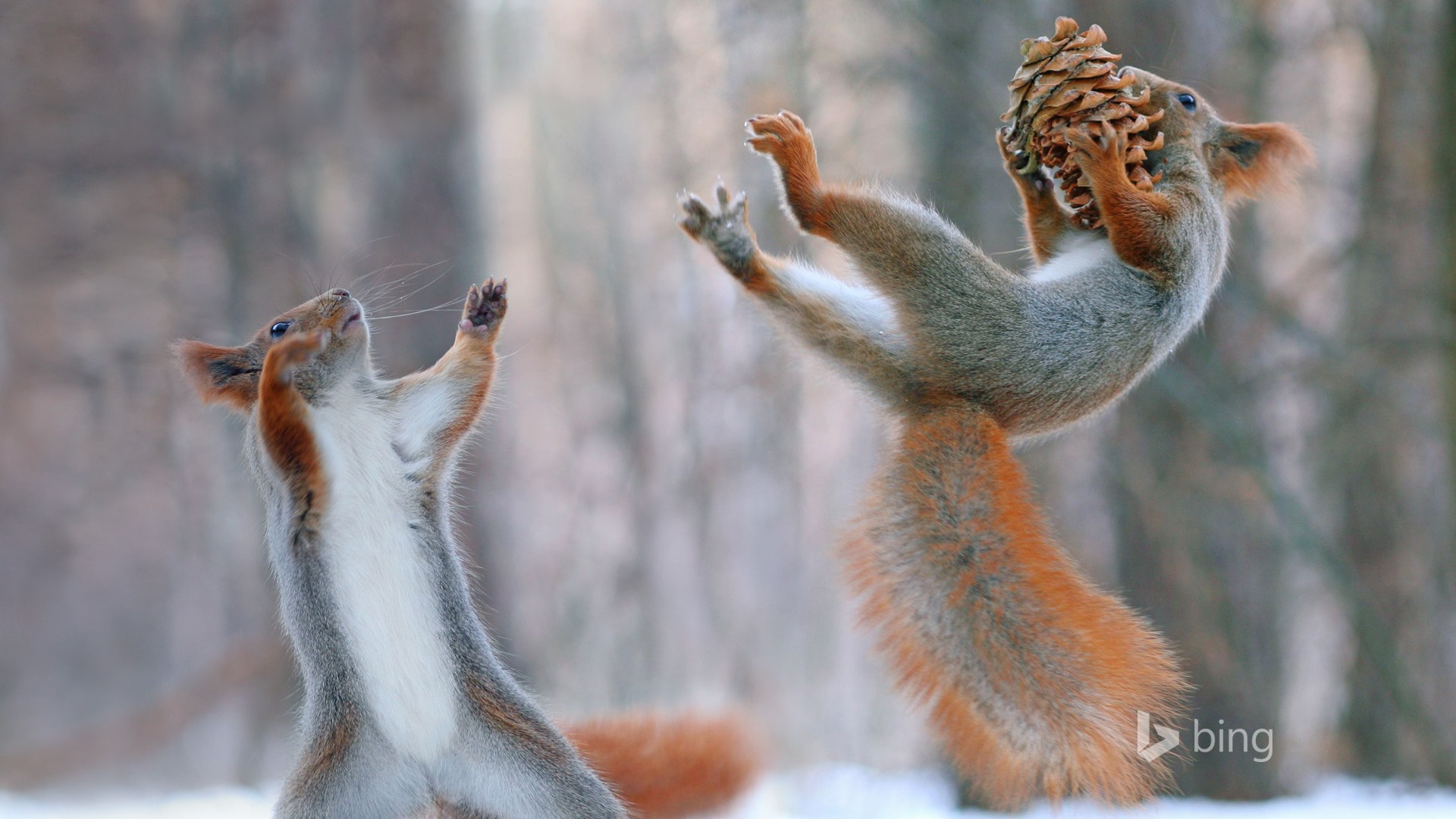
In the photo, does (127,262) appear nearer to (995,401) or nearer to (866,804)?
(866,804)

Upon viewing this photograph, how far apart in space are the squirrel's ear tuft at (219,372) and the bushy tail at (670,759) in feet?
3.46

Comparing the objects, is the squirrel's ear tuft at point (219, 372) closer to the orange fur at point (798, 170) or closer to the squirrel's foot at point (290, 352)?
the squirrel's foot at point (290, 352)

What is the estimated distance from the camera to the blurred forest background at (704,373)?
17.5 feet

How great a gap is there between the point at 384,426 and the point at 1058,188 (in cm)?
165

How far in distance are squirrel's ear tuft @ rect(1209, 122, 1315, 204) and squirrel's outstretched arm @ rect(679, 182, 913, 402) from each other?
3.68ft

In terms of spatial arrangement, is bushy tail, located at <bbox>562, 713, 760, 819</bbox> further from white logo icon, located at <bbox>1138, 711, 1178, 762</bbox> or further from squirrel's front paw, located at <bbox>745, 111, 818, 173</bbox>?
squirrel's front paw, located at <bbox>745, 111, 818, 173</bbox>

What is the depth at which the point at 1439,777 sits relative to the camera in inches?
198

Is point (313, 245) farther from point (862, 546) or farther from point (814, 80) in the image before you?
point (862, 546)

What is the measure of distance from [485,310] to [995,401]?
1095 millimetres

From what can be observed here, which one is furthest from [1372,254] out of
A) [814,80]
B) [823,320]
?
[823,320]

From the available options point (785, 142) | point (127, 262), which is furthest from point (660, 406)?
point (785, 142)

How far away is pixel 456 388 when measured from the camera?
260cm

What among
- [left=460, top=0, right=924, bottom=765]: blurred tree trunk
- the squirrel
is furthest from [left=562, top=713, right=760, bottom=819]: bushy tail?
[left=460, top=0, right=924, bottom=765]: blurred tree trunk

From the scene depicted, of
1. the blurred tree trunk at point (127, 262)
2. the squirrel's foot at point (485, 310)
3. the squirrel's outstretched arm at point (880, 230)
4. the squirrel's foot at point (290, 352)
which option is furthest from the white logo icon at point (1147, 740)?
the blurred tree trunk at point (127, 262)
